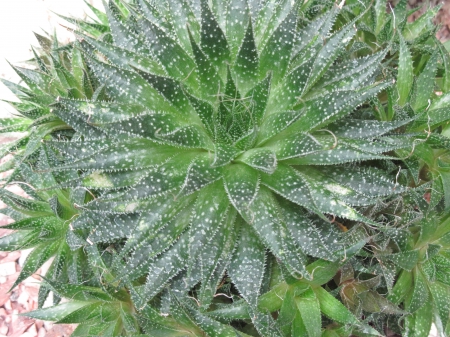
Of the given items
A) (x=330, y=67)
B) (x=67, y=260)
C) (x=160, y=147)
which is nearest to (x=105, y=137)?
(x=160, y=147)

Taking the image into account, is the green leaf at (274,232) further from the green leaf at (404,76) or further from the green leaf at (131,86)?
the green leaf at (404,76)

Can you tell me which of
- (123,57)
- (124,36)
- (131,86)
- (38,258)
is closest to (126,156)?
(131,86)

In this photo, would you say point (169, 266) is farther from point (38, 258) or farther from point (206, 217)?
point (38, 258)

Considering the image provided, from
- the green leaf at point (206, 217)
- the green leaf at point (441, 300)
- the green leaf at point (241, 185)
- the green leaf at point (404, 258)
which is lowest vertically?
the green leaf at point (441, 300)

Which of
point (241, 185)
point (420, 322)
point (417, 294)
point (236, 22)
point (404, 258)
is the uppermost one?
point (236, 22)

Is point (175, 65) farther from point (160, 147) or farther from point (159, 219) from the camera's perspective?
point (159, 219)

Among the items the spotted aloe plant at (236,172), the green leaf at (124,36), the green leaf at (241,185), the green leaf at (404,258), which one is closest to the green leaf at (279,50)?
the spotted aloe plant at (236,172)

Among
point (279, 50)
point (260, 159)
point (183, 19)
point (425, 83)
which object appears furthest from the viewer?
point (425, 83)

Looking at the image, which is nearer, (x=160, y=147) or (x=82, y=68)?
(x=160, y=147)
